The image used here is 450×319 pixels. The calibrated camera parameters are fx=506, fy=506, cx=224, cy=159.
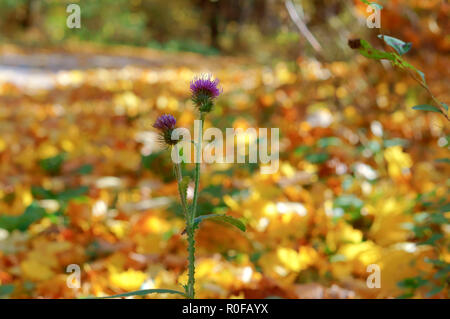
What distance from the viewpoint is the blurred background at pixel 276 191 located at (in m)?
1.28

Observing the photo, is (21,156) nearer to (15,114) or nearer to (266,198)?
(266,198)

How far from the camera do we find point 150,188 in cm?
213

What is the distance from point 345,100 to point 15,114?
257 cm

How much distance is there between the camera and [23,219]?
1.66 m

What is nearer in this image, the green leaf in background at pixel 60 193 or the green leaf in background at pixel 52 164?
the green leaf in background at pixel 60 193

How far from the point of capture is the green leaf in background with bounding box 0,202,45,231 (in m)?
1.64

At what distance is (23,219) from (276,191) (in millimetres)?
858

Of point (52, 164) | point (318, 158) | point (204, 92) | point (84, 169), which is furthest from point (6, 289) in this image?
point (318, 158)

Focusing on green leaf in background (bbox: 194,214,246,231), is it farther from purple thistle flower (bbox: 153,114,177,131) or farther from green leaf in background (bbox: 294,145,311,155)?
green leaf in background (bbox: 294,145,311,155)

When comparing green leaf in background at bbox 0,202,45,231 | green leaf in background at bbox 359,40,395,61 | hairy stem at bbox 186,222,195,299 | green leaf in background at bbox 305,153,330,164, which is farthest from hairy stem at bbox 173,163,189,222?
green leaf in background at bbox 305,153,330,164

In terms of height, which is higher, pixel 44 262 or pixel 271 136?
pixel 271 136

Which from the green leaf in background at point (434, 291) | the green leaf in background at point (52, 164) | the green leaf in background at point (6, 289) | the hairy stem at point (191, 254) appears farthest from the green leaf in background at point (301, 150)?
the hairy stem at point (191, 254)

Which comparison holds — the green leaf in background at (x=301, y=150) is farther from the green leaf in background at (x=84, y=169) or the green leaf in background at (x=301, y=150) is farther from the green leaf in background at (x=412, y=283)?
the green leaf in background at (x=412, y=283)

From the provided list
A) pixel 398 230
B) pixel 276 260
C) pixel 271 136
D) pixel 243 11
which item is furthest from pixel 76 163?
pixel 243 11
